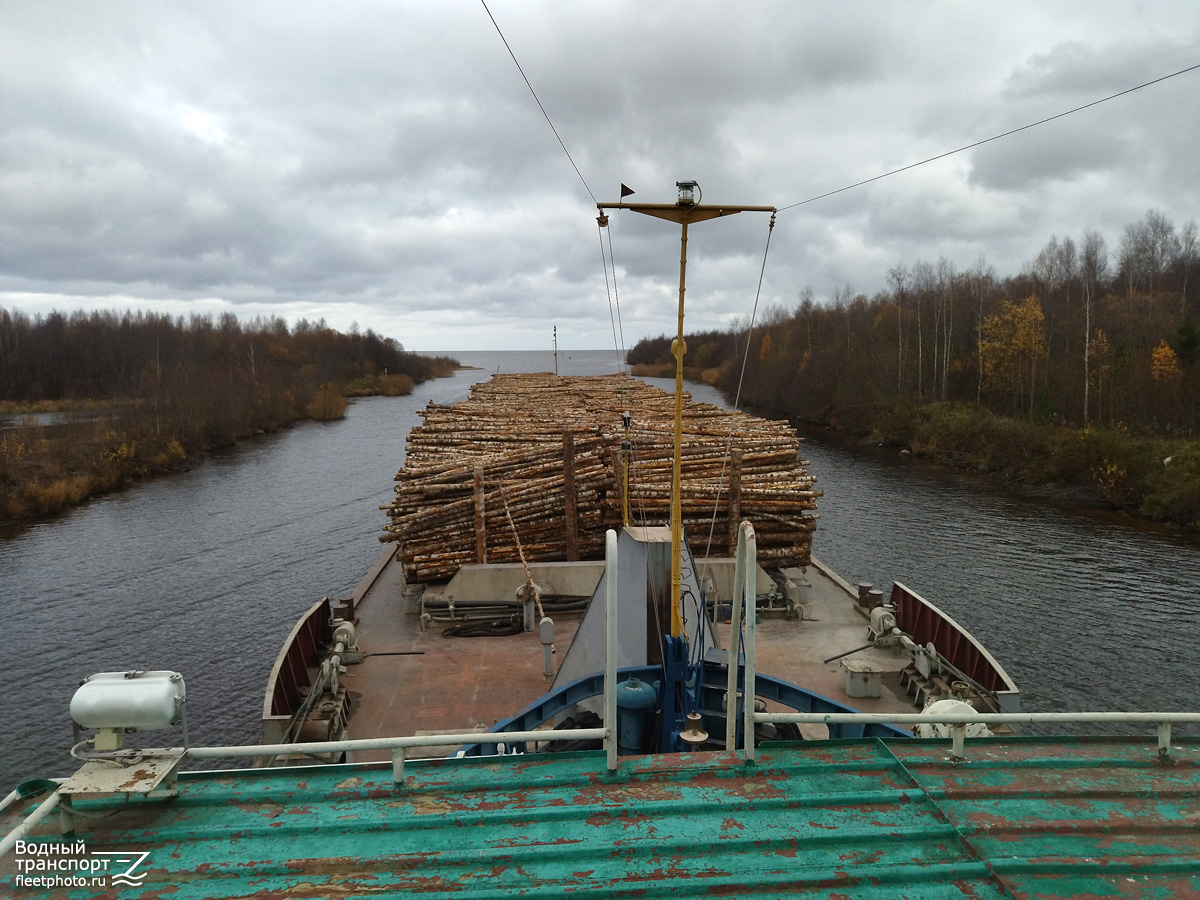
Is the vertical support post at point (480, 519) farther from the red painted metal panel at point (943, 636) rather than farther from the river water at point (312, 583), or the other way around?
the red painted metal panel at point (943, 636)

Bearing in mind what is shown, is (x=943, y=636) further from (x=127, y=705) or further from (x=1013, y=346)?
(x=1013, y=346)

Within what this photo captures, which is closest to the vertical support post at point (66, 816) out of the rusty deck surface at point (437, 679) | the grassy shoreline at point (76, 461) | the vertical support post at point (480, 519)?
the rusty deck surface at point (437, 679)

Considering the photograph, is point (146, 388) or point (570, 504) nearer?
point (570, 504)

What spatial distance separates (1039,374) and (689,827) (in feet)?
176

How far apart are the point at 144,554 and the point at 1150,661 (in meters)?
30.6

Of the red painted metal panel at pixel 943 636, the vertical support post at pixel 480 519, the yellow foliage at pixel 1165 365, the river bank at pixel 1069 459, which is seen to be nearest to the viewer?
the red painted metal panel at pixel 943 636

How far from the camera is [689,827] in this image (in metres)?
4.02

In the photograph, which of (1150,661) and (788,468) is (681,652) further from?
(1150,661)

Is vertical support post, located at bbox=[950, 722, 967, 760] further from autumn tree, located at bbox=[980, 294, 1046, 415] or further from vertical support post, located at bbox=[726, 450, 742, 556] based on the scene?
autumn tree, located at bbox=[980, 294, 1046, 415]

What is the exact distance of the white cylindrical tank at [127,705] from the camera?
13.6 feet

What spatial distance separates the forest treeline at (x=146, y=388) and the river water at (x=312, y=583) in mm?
3193

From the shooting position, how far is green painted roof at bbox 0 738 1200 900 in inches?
147

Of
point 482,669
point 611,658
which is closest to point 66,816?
point 611,658

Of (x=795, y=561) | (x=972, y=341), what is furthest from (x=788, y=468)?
(x=972, y=341)
